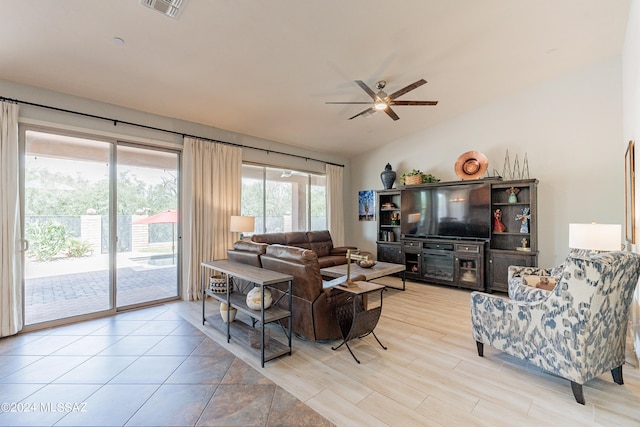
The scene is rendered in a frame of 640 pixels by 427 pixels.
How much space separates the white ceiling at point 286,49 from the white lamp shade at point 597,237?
2.44 meters

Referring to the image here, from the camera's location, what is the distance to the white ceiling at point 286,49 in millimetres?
2701

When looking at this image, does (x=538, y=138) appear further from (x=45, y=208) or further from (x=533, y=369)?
(x=45, y=208)

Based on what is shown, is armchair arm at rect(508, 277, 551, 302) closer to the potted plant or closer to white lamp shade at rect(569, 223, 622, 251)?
white lamp shade at rect(569, 223, 622, 251)

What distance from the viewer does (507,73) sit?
4.51 m

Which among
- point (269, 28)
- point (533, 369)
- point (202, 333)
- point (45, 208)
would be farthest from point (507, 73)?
point (45, 208)

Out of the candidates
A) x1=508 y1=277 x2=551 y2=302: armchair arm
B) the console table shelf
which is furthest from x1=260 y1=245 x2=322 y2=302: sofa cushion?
x1=508 y1=277 x2=551 y2=302: armchair arm

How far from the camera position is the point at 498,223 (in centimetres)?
530

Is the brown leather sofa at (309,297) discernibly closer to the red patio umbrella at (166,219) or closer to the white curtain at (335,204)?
the red patio umbrella at (166,219)

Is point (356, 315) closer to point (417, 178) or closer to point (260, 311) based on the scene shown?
point (260, 311)

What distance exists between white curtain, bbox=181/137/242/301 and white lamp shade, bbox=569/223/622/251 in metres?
4.86

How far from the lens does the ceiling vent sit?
97.0 inches

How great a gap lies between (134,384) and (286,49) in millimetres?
3597

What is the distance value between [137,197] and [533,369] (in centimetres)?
522

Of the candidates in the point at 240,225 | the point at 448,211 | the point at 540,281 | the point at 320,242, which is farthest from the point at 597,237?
the point at 240,225
